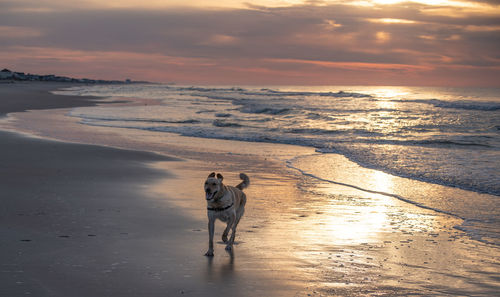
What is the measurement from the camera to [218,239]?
6848 millimetres

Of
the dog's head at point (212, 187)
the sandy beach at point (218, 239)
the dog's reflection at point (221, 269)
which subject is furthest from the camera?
the dog's head at point (212, 187)

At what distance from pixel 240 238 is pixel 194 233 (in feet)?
2.06

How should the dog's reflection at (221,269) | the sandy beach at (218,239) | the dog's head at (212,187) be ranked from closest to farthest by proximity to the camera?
the sandy beach at (218,239) → the dog's reflection at (221,269) → the dog's head at (212,187)

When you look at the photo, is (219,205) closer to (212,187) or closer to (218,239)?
(212,187)

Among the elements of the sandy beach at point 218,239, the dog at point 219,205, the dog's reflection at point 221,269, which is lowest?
the dog's reflection at point 221,269

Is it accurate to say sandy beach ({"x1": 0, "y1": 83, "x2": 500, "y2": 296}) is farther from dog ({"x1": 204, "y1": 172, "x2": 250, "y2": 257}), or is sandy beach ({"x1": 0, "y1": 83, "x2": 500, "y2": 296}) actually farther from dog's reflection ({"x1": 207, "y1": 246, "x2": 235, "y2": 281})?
dog ({"x1": 204, "y1": 172, "x2": 250, "y2": 257})

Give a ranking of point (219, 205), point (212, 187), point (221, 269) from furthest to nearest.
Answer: point (219, 205)
point (212, 187)
point (221, 269)

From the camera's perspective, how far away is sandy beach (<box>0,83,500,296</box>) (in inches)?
199

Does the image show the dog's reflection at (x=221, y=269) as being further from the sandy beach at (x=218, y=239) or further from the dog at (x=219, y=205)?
the dog at (x=219, y=205)

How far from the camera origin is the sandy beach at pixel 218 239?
16.6 ft

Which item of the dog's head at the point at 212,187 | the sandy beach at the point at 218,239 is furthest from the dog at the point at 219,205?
the sandy beach at the point at 218,239

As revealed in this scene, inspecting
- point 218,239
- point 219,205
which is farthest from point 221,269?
point 218,239

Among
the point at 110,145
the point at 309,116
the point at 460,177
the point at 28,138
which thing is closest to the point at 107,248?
the point at 460,177

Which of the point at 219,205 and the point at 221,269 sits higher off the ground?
the point at 219,205
